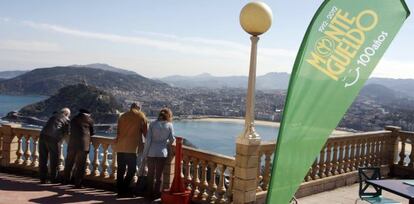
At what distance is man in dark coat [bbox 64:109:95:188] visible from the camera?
759cm

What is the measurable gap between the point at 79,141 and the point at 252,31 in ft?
12.4

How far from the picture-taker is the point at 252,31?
5887 mm

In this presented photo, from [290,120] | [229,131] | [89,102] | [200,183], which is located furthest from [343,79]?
[229,131]

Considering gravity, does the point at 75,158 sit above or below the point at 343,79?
below

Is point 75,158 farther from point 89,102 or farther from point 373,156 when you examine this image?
point 89,102

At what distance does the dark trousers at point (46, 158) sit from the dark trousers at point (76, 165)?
0.28 metres

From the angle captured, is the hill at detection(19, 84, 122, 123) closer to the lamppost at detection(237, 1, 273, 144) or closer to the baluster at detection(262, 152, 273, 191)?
the baluster at detection(262, 152, 273, 191)

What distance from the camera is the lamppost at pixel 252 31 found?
18.8ft

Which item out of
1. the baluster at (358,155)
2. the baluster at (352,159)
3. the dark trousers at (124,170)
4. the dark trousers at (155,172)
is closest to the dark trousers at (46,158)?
the dark trousers at (124,170)

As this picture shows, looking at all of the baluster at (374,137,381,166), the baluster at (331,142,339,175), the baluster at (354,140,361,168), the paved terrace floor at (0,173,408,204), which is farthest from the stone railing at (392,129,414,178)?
the baluster at (331,142,339,175)

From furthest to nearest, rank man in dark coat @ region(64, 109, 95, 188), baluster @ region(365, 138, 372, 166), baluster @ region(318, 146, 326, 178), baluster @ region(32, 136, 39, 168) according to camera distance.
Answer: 1. baluster @ region(365, 138, 372, 166)
2. baluster @ region(32, 136, 39, 168)
3. baluster @ region(318, 146, 326, 178)
4. man in dark coat @ region(64, 109, 95, 188)

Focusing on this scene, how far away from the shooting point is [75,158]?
7.79 m

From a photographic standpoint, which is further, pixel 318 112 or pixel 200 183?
pixel 200 183

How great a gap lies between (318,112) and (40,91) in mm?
115274
